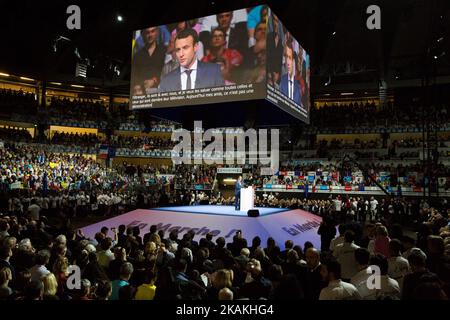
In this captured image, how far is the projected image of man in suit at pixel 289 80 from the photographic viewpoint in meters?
12.0

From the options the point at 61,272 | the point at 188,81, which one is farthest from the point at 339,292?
the point at 188,81

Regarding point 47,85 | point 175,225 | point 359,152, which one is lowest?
point 175,225

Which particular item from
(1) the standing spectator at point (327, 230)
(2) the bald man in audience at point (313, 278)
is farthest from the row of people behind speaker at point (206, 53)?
(2) the bald man in audience at point (313, 278)

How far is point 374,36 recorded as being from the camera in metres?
26.7

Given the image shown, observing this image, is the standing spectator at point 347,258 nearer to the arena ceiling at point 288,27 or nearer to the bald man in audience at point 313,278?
the bald man in audience at point 313,278

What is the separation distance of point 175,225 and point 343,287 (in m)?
8.63

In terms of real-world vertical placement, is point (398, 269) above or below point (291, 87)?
below

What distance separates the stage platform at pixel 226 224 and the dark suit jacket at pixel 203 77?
13.8 ft

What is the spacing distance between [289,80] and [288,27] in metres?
13.3

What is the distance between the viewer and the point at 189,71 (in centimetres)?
1168

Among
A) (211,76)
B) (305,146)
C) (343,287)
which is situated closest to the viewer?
(343,287)

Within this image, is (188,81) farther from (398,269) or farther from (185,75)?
(398,269)
